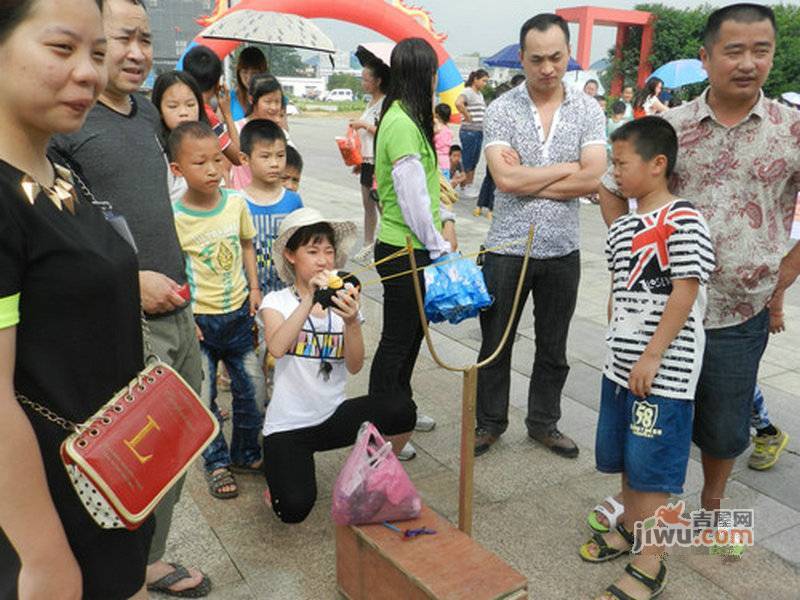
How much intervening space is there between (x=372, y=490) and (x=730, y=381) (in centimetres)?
136

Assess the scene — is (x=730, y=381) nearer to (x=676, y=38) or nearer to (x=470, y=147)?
(x=470, y=147)

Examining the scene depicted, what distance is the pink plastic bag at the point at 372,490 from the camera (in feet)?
6.92

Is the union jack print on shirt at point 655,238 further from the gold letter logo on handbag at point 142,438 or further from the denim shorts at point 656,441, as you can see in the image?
the gold letter logo on handbag at point 142,438

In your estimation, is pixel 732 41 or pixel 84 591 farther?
pixel 732 41

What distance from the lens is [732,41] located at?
222 cm

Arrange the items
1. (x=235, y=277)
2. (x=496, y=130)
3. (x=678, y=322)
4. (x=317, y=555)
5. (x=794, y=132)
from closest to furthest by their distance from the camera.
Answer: (x=678, y=322)
(x=794, y=132)
(x=317, y=555)
(x=235, y=277)
(x=496, y=130)

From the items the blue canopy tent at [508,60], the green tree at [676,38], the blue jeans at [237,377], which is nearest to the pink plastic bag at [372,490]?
the blue jeans at [237,377]

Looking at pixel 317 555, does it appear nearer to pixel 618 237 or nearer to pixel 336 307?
pixel 336 307

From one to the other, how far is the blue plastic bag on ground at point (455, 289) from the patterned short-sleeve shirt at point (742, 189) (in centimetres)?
87

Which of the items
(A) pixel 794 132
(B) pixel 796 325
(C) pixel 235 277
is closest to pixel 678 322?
(A) pixel 794 132

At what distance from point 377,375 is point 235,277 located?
80 centimetres

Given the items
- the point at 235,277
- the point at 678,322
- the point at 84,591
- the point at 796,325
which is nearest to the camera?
the point at 84,591

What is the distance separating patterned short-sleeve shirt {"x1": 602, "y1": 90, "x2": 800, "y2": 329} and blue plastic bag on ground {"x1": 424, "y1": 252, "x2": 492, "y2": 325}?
873 millimetres

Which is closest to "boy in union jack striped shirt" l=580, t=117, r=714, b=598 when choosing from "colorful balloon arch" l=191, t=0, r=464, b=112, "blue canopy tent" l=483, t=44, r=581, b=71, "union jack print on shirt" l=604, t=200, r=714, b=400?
"union jack print on shirt" l=604, t=200, r=714, b=400
